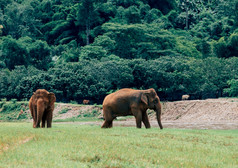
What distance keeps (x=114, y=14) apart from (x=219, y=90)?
210ft

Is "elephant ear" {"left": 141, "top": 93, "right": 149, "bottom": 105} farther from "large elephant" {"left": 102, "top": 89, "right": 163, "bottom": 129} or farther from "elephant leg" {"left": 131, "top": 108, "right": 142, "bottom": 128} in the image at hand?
"elephant leg" {"left": 131, "top": 108, "right": 142, "bottom": 128}

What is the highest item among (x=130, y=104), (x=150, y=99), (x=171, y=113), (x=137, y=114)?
(x=150, y=99)

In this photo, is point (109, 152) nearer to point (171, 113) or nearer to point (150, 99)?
point (150, 99)

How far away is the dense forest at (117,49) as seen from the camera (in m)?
66.3

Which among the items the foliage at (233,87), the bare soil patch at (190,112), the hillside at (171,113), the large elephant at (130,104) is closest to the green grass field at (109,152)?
the large elephant at (130,104)

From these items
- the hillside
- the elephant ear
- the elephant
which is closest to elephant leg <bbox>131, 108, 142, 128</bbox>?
the elephant ear

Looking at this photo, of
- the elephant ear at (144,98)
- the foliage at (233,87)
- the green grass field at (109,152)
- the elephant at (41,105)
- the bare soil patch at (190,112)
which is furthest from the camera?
the foliage at (233,87)

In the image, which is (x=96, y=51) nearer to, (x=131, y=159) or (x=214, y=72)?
(x=214, y=72)

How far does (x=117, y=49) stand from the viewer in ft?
327

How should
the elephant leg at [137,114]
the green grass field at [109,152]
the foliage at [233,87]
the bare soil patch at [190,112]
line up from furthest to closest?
the foliage at [233,87]
the bare soil patch at [190,112]
the elephant leg at [137,114]
the green grass field at [109,152]

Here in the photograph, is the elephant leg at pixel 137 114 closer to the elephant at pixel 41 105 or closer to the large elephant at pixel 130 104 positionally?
the large elephant at pixel 130 104

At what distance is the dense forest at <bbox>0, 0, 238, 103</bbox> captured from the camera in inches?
2611

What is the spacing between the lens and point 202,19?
127 m

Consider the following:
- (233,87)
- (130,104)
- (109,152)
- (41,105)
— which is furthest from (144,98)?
(233,87)
